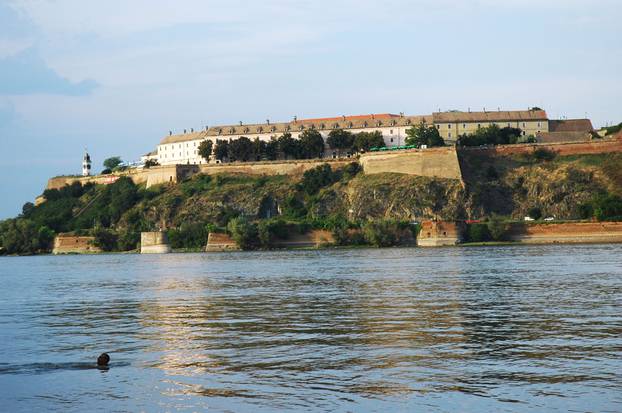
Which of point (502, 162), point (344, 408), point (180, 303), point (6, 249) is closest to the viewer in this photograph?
point (344, 408)

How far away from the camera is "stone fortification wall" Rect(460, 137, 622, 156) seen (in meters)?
77.7

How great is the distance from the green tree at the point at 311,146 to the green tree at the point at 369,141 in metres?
3.80

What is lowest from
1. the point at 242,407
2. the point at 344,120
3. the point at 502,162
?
the point at 242,407

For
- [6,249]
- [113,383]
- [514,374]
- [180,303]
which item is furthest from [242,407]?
[6,249]

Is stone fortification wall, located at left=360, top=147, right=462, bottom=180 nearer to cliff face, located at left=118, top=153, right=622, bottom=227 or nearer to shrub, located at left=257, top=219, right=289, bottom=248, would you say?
cliff face, located at left=118, top=153, right=622, bottom=227

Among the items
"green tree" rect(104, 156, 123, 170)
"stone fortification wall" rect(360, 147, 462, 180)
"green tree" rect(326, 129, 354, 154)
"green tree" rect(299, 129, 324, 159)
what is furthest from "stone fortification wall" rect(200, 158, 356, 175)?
"green tree" rect(104, 156, 123, 170)

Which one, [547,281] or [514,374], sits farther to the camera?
[547,281]

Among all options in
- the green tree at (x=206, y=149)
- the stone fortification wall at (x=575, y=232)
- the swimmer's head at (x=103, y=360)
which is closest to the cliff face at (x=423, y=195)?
the stone fortification wall at (x=575, y=232)

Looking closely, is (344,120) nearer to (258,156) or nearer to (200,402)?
(258,156)

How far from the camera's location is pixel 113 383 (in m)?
14.2

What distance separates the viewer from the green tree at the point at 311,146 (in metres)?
93.1

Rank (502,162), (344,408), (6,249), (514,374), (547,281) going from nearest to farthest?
(344,408) < (514,374) < (547,281) < (502,162) < (6,249)

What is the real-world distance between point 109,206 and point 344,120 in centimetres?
2761

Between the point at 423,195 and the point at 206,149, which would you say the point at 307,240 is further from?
the point at 206,149
